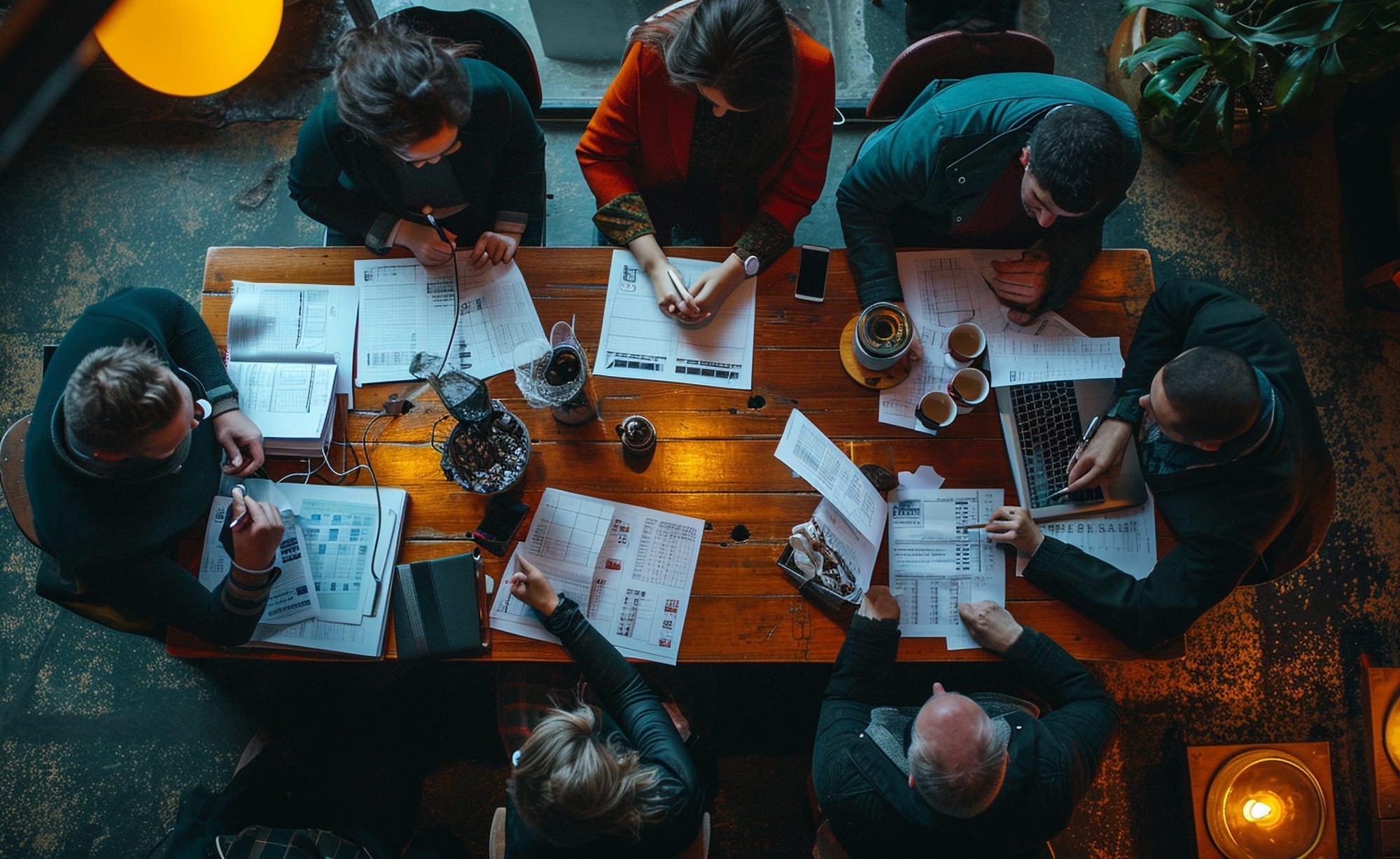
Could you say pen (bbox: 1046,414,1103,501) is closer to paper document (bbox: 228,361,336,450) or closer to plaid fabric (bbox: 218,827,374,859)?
paper document (bbox: 228,361,336,450)

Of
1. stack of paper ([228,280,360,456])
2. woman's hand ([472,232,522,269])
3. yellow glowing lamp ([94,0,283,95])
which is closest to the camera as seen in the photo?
yellow glowing lamp ([94,0,283,95])

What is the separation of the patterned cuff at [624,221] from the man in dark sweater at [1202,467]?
3.75ft

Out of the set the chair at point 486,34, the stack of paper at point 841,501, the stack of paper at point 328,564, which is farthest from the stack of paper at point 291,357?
the stack of paper at point 841,501

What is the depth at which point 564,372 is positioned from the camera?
175 centimetres

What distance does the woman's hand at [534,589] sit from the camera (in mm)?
1651

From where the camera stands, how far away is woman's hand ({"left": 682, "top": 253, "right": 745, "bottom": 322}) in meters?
1.87

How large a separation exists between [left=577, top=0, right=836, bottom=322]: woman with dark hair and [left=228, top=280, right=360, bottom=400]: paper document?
2.33 feet

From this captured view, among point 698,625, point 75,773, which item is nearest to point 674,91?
point 698,625

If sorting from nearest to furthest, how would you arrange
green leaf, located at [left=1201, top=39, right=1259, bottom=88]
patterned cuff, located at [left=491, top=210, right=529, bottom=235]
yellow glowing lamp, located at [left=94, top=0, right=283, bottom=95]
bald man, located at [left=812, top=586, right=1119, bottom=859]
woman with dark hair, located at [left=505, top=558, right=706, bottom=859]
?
yellow glowing lamp, located at [left=94, top=0, right=283, bottom=95] → woman with dark hair, located at [left=505, top=558, right=706, bottom=859] → bald man, located at [left=812, top=586, right=1119, bottom=859] → patterned cuff, located at [left=491, top=210, right=529, bottom=235] → green leaf, located at [left=1201, top=39, right=1259, bottom=88]

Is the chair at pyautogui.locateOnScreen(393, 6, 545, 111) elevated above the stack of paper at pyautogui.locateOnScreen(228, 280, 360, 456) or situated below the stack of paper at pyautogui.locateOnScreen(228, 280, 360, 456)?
above

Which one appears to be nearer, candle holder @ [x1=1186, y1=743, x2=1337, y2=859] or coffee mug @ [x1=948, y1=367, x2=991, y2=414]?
coffee mug @ [x1=948, y1=367, x2=991, y2=414]

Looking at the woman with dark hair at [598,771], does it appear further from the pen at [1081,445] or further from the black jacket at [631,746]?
the pen at [1081,445]

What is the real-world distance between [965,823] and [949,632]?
0.39m

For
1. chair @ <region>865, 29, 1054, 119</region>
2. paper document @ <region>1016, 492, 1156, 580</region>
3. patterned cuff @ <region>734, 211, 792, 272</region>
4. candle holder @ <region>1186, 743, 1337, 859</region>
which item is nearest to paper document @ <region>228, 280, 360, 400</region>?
patterned cuff @ <region>734, 211, 792, 272</region>
